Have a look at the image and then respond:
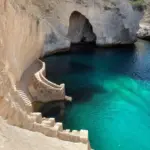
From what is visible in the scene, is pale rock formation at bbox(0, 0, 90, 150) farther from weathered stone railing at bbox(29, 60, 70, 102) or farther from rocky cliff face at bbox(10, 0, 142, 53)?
rocky cliff face at bbox(10, 0, 142, 53)

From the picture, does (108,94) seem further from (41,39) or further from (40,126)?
(40,126)

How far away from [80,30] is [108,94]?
20445 mm

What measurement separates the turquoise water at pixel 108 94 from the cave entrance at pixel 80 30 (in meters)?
4.33

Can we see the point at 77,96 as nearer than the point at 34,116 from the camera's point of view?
No

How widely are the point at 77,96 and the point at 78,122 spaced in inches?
171

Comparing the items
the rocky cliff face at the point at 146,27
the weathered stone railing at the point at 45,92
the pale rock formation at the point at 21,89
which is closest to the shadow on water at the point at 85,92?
the weathered stone railing at the point at 45,92

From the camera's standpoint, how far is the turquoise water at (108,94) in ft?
54.6

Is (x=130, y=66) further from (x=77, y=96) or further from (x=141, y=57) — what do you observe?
(x=77, y=96)

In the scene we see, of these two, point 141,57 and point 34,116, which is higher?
point 34,116

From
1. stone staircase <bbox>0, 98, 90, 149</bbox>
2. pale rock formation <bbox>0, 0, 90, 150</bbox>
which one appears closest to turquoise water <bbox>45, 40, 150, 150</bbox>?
pale rock formation <bbox>0, 0, 90, 150</bbox>

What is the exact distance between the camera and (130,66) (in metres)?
31.6

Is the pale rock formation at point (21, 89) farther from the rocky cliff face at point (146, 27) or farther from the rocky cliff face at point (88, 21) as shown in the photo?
the rocky cliff face at point (146, 27)

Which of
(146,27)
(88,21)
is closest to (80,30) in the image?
(88,21)

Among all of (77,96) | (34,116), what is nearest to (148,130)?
(77,96)
